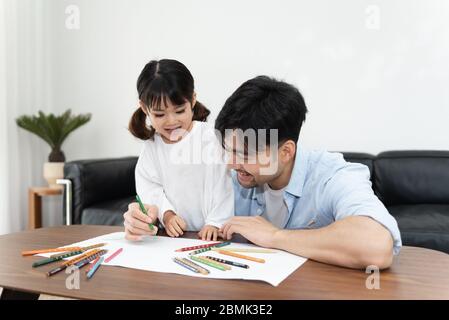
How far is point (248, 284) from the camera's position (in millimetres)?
784

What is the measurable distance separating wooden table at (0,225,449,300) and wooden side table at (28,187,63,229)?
2487 mm

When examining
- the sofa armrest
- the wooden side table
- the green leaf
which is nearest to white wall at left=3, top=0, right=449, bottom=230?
the green leaf

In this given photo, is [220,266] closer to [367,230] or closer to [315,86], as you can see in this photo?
[367,230]

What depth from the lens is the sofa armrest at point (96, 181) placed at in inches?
104

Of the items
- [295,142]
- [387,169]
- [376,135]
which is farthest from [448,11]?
[295,142]

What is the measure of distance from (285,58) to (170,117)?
201 centimetres

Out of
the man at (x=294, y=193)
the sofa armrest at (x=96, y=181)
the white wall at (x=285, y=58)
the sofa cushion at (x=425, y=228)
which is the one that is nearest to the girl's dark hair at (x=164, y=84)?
the man at (x=294, y=193)

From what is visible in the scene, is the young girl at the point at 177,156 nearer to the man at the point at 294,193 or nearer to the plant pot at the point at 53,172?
the man at the point at 294,193

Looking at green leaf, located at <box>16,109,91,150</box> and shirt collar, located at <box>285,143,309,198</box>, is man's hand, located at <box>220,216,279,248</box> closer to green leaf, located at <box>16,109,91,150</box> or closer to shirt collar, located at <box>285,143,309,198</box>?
shirt collar, located at <box>285,143,309,198</box>

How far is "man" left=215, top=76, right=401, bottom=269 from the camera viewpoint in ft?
2.97

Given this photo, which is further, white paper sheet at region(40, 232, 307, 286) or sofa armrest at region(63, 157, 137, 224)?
sofa armrest at region(63, 157, 137, 224)

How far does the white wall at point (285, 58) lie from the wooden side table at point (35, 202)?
48cm

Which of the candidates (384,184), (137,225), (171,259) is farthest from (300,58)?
(171,259)

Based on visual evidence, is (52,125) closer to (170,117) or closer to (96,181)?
(96,181)
